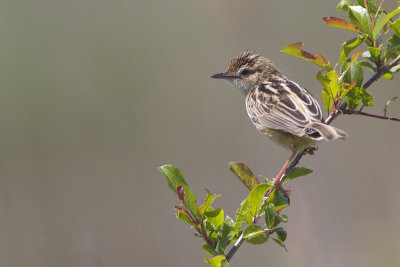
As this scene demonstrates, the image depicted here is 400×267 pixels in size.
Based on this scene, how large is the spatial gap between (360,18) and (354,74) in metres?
0.29

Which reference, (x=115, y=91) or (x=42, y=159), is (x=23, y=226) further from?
(x=115, y=91)

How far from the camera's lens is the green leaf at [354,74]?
2766mm

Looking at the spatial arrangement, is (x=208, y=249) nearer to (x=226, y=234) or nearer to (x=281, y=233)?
(x=226, y=234)

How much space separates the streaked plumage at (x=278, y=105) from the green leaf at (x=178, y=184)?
88cm

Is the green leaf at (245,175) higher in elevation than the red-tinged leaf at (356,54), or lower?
lower

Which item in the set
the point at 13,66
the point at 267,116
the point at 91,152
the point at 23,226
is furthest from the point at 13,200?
the point at 267,116

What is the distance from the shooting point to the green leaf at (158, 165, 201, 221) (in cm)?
246

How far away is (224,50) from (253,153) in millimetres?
1198

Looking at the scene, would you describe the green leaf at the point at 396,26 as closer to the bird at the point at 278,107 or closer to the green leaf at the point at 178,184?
the bird at the point at 278,107

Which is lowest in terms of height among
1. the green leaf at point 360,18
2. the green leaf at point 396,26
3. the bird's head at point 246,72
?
the green leaf at point 396,26

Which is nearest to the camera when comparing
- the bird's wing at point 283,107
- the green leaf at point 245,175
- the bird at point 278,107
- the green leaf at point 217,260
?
the green leaf at point 217,260

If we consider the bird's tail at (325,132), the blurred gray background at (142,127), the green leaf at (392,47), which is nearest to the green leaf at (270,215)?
the bird's tail at (325,132)

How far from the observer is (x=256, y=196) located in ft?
8.06

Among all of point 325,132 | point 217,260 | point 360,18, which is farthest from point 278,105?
point 217,260
